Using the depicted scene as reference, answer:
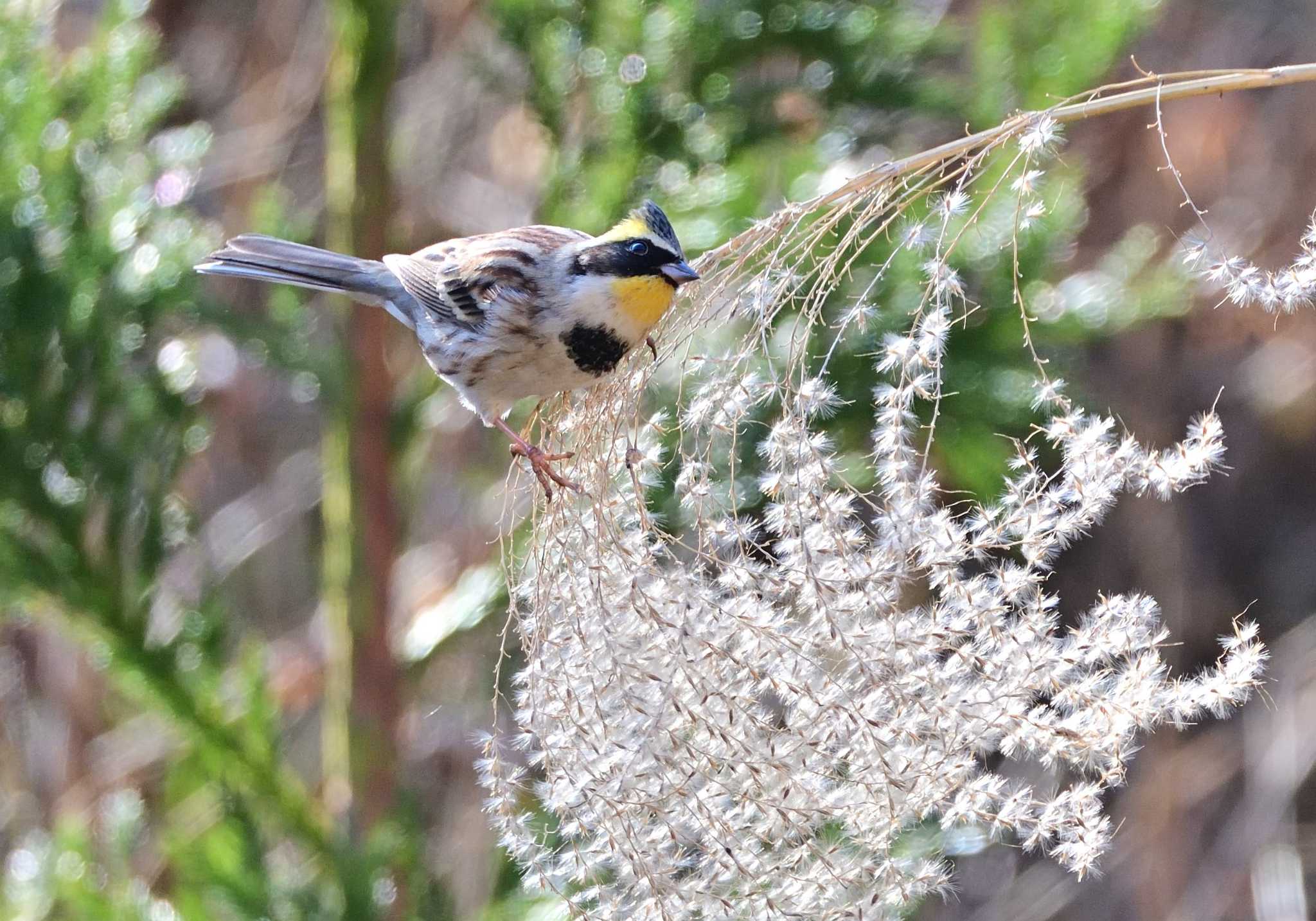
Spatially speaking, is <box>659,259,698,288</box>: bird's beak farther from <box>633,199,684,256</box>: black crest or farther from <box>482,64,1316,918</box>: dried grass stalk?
<box>482,64,1316,918</box>: dried grass stalk

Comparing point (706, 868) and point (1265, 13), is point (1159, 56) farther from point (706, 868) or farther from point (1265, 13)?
point (706, 868)

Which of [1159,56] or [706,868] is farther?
[1159,56]

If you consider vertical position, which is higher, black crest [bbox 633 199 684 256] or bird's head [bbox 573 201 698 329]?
black crest [bbox 633 199 684 256]

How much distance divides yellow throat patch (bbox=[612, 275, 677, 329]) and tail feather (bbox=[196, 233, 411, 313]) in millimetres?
679

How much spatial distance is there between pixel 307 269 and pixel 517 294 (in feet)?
1.52

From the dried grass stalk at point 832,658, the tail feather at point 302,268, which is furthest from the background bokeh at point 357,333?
the dried grass stalk at point 832,658

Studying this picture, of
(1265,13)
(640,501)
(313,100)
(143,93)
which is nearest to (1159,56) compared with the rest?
(1265,13)

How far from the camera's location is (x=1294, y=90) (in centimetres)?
394

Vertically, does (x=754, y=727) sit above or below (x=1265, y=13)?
below

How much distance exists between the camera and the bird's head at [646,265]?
1.95 metres

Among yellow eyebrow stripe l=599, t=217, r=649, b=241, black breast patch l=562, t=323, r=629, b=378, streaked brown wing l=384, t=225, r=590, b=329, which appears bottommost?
streaked brown wing l=384, t=225, r=590, b=329

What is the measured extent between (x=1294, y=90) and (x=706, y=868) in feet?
11.2

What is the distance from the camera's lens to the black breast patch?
199cm

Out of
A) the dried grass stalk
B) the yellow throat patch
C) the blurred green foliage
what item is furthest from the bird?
the blurred green foliage
